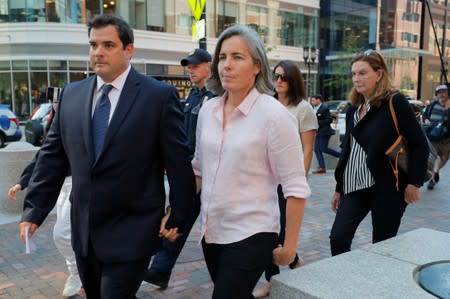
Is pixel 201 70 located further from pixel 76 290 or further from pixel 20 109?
pixel 20 109

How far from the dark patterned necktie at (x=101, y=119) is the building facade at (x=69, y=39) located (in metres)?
24.4

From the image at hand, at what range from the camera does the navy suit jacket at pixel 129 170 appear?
7.58ft

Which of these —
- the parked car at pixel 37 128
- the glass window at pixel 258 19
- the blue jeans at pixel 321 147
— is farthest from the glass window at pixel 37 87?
the blue jeans at pixel 321 147

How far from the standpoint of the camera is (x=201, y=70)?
4324 mm

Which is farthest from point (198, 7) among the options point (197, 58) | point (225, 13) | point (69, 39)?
point (225, 13)

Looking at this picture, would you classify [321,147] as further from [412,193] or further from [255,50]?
[255,50]

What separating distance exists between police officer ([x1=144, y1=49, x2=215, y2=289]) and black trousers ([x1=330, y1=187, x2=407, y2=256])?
48.5 inches

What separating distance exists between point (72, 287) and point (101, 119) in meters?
2.17

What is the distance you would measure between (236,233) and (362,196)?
5.32ft

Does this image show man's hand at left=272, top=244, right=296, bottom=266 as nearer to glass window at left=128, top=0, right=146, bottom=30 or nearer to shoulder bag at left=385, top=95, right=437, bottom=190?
shoulder bag at left=385, top=95, right=437, bottom=190

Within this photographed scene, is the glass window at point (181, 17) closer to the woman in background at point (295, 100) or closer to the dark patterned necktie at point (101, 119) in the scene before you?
the woman in background at point (295, 100)

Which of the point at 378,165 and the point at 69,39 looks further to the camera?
the point at 69,39

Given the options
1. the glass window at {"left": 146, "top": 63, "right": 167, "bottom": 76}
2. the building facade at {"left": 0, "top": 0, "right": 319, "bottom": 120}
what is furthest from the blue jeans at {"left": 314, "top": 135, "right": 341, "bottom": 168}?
the glass window at {"left": 146, "top": 63, "right": 167, "bottom": 76}

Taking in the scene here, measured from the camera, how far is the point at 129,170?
7.63ft
